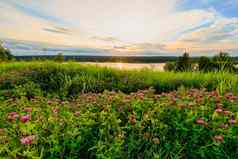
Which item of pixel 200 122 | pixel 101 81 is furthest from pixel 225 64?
pixel 200 122

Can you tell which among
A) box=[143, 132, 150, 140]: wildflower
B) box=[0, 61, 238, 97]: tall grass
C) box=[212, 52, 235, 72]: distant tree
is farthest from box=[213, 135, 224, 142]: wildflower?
box=[212, 52, 235, 72]: distant tree

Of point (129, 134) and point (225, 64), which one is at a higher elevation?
point (225, 64)

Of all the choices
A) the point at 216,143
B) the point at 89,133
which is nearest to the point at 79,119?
the point at 89,133

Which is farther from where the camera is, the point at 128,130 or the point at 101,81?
the point at 101,81

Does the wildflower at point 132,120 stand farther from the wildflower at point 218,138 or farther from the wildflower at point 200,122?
the wildflower at point 218,138

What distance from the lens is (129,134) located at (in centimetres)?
284

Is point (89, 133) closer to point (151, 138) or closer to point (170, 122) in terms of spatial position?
point (151, 138)

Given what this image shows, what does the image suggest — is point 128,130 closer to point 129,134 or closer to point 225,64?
point 129,134

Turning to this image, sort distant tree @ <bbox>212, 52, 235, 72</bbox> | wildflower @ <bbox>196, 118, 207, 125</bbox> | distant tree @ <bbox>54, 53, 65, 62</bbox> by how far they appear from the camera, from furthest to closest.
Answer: distant tree @ <bbox>54, 53, 65, 62</bbox>, distant tree @ <bbox>212, 52, 235, 72</bbox>, wildflower @ <bbox>196, 118, 207, 125</bbox>

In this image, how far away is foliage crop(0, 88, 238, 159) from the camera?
2.54 meters

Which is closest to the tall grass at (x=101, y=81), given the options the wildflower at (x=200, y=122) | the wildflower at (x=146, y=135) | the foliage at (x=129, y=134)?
the foliage at (x=129, y=134)

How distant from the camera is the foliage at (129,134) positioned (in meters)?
2.54

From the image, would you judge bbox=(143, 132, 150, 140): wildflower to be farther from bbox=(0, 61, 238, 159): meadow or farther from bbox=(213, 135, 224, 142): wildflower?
bbox=(213, 135, 224, 142): wildflower

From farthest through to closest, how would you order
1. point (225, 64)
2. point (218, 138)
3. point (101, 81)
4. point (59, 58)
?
1. point (59, 58)
2. point (225, 64)
3. point (101, 81)
4. point (218, 138)
